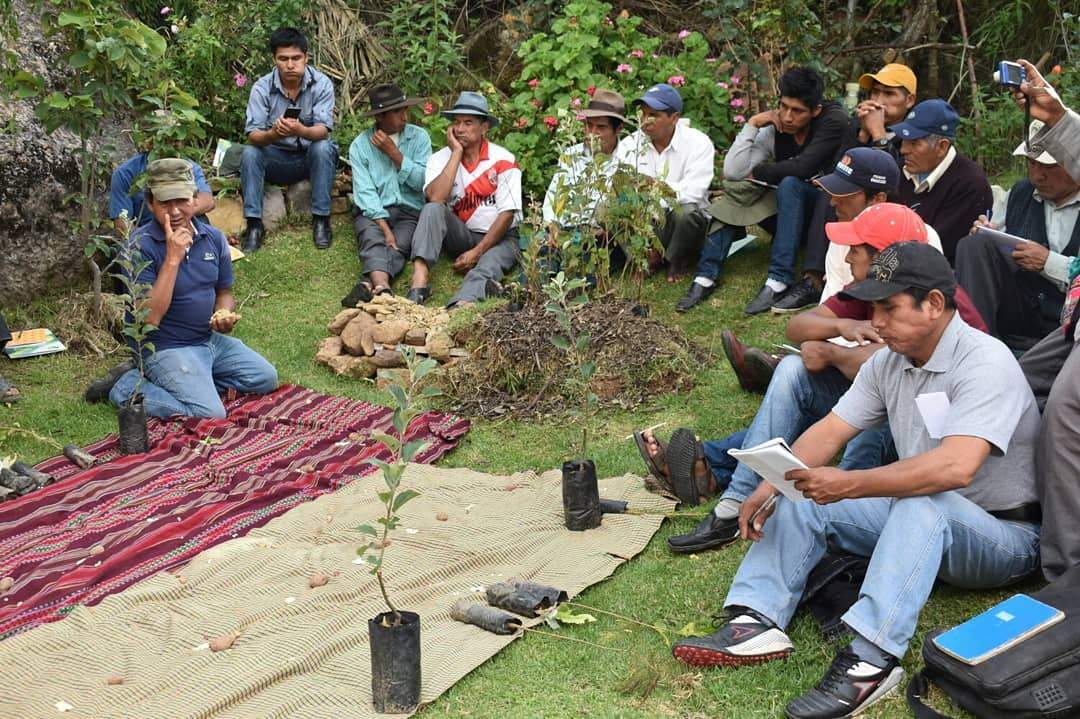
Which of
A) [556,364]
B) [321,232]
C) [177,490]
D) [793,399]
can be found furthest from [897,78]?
[177,490]

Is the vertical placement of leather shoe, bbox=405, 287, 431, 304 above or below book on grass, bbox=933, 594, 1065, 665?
below

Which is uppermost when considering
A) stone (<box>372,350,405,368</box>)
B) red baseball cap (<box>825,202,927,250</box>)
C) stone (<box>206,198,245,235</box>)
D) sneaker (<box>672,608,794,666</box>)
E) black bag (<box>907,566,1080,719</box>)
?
red baseball cap (<box>825,202,927,250</box>)

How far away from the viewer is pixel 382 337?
267 inches

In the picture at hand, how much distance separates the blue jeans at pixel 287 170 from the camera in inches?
332

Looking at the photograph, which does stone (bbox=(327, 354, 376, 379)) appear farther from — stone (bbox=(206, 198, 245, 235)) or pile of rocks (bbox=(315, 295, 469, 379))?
stone (bbox=(206, 198, 245, 235))

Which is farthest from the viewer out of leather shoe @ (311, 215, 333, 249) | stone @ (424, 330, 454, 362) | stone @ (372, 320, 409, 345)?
leather shoe @ (311, 215, 333, 249)

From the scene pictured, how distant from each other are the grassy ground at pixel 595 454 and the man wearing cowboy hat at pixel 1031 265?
1263 mm

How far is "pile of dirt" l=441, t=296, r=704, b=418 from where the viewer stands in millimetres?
6039

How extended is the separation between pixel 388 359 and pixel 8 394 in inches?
84.8

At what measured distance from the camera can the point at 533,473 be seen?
528 centimetres

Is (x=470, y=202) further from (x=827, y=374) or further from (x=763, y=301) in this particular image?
(x=827, y=374)

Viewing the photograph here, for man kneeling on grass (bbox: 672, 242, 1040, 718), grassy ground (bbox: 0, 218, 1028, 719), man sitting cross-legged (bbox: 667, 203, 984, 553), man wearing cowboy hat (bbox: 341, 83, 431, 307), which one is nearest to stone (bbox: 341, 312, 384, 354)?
grassy ground (bbox: 0, 218, 1028, 719)

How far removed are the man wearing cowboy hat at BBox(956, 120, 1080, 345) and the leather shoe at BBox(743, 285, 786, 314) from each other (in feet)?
6.26

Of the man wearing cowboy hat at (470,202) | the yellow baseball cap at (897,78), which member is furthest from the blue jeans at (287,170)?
the yellow baseball cap at (897,78)
